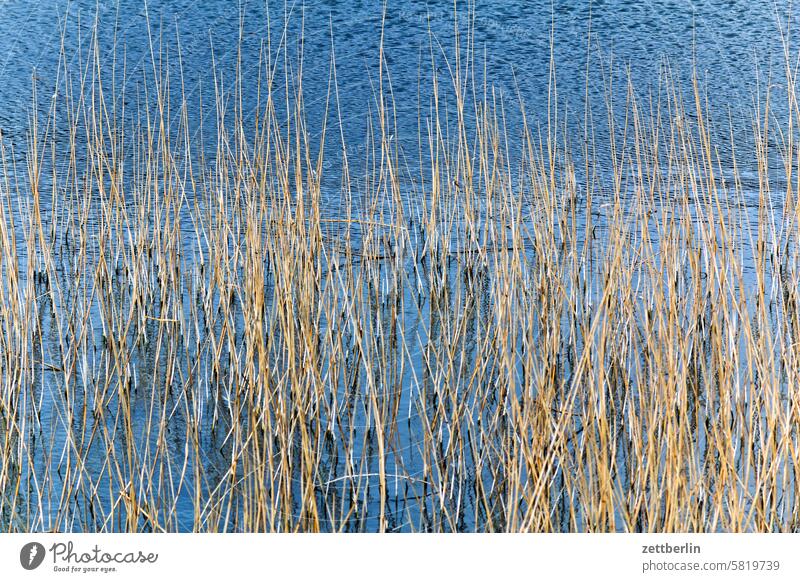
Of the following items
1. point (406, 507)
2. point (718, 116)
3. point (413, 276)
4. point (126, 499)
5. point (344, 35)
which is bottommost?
point (406, 507)

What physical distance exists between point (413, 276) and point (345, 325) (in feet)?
2.08

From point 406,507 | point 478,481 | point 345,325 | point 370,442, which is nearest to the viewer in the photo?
point 478,481

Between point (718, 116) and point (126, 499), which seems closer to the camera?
point (126, 499)

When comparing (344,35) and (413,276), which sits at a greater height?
(344,35)

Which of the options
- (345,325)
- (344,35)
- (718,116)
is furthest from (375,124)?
(345,325)
